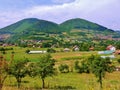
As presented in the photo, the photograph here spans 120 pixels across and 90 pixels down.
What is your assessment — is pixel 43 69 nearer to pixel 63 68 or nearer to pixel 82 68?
pixel 63 68

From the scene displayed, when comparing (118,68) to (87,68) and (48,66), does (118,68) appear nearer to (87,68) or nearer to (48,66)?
(87,68)

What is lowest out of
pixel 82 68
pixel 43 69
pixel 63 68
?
pixel 82 68

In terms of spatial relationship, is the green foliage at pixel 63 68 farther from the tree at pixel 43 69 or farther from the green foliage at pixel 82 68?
the tree at pixel 43 69

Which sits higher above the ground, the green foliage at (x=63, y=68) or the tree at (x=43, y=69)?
the tree at (x=43, y=69)

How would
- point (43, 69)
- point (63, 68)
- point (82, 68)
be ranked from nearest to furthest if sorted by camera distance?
point (43, 69) → point (63, 68) → point (82, 68)

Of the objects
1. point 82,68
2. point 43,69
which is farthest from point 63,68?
point 43,69

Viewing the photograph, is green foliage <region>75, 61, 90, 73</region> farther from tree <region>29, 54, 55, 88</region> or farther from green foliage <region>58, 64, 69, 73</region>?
tree <region>29, 54, 55, 88</region>

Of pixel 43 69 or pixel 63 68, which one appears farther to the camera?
pixel 63 68

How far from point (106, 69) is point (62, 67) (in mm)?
24454

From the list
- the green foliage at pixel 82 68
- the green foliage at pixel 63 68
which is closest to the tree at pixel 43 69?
the green foliage at pixel 63 68

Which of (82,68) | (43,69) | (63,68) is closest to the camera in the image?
(43,69)

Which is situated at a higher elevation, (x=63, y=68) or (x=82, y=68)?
(x=63, y=68)

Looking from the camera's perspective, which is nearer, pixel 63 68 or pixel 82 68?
pixel 63 68

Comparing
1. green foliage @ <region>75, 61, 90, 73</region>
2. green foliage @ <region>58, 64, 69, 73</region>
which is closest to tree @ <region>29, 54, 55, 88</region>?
green foliage @ <region>58, 64, 69, 73</region>
